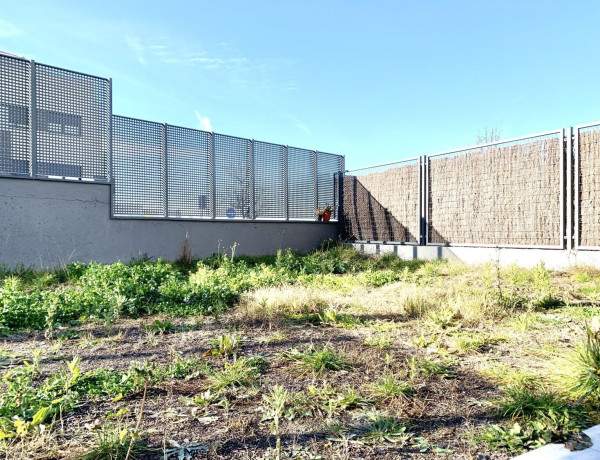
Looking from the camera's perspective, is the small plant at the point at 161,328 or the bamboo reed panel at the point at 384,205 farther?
the bamboo reed panel at the point at 384,205

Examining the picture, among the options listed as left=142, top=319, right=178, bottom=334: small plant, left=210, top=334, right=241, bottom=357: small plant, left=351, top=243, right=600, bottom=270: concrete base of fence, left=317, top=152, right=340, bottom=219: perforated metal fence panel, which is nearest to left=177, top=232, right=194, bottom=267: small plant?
left=317, top=152, right=340, bottom=219: perforated metal fence panel

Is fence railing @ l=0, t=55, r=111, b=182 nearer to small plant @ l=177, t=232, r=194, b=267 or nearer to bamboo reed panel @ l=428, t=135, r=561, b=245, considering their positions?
small plant @ l=177, t=232, r=194, b=267

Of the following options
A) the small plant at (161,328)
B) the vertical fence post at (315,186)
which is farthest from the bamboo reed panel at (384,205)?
the small plant at (161,328)

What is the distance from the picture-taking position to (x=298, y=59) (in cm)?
909

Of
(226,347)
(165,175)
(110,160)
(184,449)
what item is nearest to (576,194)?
(226,347)

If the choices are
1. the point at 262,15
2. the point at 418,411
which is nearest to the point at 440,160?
the point at 262,15

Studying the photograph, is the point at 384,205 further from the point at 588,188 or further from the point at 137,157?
the point at 137,157

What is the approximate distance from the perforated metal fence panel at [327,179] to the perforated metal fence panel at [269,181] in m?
1.48

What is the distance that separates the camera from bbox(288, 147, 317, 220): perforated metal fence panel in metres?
12.0

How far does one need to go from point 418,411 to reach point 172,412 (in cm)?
121

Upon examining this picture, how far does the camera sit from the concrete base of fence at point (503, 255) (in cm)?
721

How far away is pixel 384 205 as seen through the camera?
36.5 feet

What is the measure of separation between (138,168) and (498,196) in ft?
26.8

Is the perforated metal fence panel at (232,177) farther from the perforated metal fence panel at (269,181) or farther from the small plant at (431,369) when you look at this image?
the small plant at (431,369)
